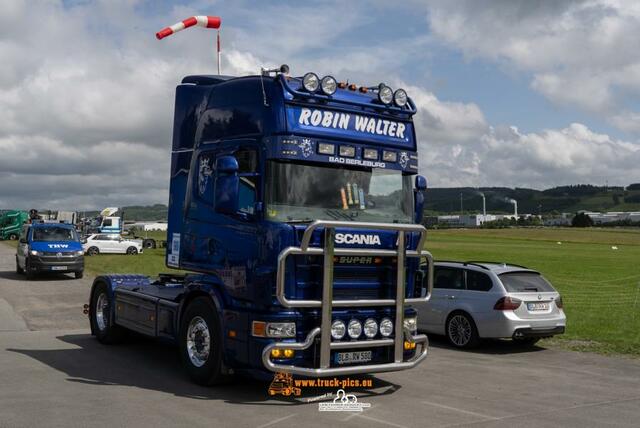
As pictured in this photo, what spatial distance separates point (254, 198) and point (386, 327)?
2.21m

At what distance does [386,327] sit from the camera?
8.30 m

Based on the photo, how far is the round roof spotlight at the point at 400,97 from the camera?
29.5 feet

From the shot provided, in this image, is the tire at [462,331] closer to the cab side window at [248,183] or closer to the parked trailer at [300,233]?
the parked trailer at [300,233]

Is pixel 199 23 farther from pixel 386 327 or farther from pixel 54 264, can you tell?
pixel 54 264

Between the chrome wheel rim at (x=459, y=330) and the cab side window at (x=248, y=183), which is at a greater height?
the cab side window at (x=248, y=183)

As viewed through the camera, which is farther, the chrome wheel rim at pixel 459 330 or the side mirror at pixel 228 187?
the chrome wheel rim at pixel 459 330

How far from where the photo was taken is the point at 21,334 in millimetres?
13188

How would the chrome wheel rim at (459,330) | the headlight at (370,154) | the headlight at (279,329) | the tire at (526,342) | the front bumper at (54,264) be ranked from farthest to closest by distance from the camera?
1. the front bumper at (54,264)
2. the tire at (526,342)
3. the chrome wheel rim at (459,330)
4. the headlight at (370,154)
5. the headlight at (279,329)

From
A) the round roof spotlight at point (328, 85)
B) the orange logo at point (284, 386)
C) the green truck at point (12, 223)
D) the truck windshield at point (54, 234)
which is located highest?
the green truck at point (12, 223)

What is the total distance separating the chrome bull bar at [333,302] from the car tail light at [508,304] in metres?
3.93

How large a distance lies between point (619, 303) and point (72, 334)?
15.6 m

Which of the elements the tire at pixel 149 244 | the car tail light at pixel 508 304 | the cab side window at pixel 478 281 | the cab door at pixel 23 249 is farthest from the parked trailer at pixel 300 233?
the tire at pixel 149 244

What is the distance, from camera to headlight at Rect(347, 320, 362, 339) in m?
7.94

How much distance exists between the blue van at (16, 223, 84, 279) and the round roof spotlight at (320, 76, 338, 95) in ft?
67.9
